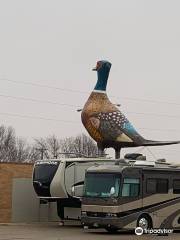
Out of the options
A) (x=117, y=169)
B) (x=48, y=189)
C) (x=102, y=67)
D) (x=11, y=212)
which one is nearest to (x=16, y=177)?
(x=11, y=212)

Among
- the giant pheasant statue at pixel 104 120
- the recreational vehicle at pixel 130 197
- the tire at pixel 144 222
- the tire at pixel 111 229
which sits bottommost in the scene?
the tire at pixel 111 229

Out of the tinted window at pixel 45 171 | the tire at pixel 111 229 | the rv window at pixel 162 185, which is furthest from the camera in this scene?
the tinted window at pixel 45 171

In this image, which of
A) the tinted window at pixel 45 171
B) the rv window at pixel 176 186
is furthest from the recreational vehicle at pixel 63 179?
the rv window at pixel 176 186

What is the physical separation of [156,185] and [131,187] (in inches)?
56.1

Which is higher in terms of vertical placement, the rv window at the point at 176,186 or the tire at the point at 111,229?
the rv window at the point at 176,186

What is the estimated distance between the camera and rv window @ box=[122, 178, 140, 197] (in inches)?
Result: 936

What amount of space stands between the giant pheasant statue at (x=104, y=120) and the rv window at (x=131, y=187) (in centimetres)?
866

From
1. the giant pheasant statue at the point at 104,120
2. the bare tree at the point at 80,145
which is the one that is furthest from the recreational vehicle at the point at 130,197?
the bare tree at the point at 80,145

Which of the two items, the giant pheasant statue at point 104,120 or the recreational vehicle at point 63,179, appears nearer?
the recreational vehicle at point 63,179

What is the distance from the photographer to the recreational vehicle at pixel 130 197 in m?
23.5

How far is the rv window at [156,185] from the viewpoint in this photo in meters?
24.6

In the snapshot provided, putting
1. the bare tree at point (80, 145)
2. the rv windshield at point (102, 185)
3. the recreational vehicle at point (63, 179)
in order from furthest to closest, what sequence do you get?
the bare tree at point (80, 145), the recreational vehicle at point (63, 179), the rv windshield at point (102, 185)

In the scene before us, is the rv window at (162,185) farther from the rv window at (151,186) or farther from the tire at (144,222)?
the tire at (144,222)

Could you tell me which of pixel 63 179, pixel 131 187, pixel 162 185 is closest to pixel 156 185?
pixel 162 185
